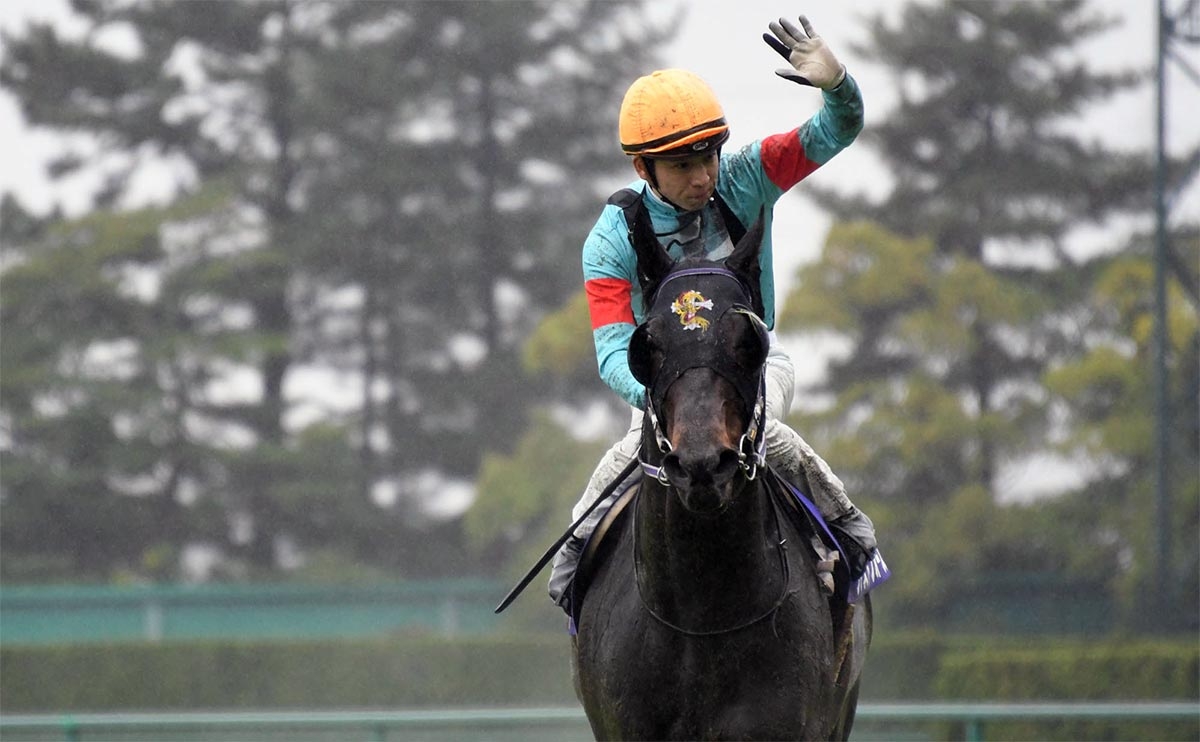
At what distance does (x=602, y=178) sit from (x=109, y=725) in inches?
1128

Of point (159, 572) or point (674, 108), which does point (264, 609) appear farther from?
point (674, 108)

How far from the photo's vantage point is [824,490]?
5.64m

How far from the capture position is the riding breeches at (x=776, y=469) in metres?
5.45

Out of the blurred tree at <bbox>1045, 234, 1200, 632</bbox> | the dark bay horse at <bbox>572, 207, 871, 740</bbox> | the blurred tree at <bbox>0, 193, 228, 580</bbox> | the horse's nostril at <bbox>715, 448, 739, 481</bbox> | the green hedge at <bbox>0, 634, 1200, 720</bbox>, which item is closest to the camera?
the horse's nostril at <bbox>715, 448, 739, 481</bbox>

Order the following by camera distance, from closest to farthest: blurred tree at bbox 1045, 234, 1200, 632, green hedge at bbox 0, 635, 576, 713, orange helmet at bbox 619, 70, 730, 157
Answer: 1. orange helmet at bbox 619, 70, 730, 157
2. blurred tree at bbox 1045, 234, 1200, 632
3. green hedge at bbox 0, 635, 576, 713

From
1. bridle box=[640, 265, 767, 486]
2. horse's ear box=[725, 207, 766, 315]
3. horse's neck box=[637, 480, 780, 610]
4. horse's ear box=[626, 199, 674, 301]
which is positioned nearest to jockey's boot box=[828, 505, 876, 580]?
horse's neck box=[637, 480, 780, 610]

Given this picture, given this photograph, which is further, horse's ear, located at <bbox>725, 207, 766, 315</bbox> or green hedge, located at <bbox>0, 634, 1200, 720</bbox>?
green hedge, located at <bbox>0, 634, 1200, 720</bbox>

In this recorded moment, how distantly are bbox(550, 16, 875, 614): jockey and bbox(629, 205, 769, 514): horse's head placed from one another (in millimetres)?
248

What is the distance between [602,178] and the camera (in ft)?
128

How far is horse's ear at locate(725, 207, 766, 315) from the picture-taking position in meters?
4.62

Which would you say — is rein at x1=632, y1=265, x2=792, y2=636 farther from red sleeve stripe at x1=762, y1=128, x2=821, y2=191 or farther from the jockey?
red sleeve stripe at x1=762, y1=128, x2=821, y2=191

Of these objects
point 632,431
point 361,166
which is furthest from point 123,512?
point 632,431

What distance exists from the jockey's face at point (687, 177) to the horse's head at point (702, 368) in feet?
1.40

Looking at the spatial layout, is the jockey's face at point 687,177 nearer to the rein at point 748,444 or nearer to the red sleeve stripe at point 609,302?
the red sleeve stripe at point 609,302
